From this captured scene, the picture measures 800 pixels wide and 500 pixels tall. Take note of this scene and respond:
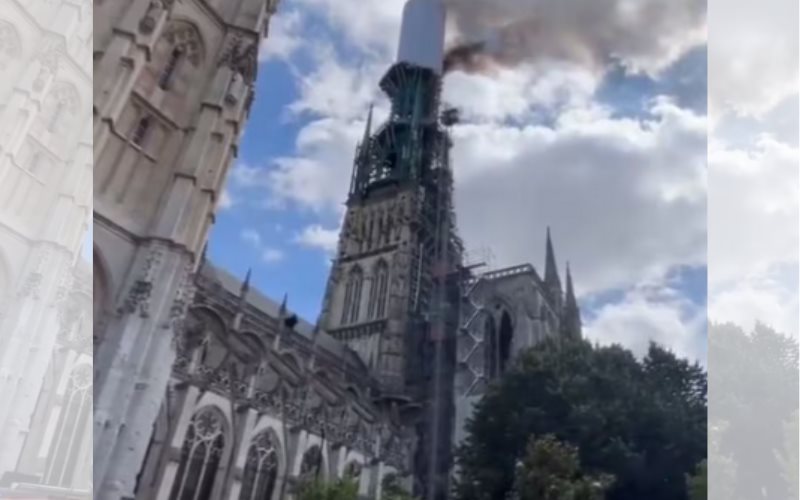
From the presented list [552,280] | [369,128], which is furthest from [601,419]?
[369,128]

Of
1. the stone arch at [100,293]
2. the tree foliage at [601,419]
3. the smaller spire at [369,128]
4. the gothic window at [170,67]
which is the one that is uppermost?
the gothic window at [170,67]

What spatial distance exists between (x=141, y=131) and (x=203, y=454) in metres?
1.65

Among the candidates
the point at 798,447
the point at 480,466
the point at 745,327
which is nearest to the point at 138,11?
the point at 480,466

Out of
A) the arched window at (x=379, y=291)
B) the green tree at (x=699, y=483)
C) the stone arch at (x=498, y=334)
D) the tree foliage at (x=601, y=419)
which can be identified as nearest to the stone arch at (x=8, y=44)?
the arched window at (x=379, y=291)

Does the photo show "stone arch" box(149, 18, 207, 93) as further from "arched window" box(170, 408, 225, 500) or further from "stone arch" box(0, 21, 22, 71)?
"arched window" box(170, 408, 225, 500)

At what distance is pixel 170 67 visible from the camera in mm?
3465

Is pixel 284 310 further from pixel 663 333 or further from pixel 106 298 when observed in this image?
pixel 663 333

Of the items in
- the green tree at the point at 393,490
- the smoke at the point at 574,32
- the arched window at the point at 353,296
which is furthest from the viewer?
the arched window at the point at 353,296

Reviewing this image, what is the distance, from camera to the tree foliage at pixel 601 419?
2.29m

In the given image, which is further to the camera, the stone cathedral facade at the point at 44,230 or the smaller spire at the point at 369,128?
the smaller spire at the point at 369,128

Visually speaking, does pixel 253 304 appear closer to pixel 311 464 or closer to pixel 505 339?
pixel 311 464

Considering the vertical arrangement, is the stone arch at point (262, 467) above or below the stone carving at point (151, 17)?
below

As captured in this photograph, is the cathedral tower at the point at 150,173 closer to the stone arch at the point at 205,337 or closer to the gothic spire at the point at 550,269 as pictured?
the stone arch at the point at 205,337

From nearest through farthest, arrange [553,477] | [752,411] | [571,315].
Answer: [553,477], [752,411], [571,315]
